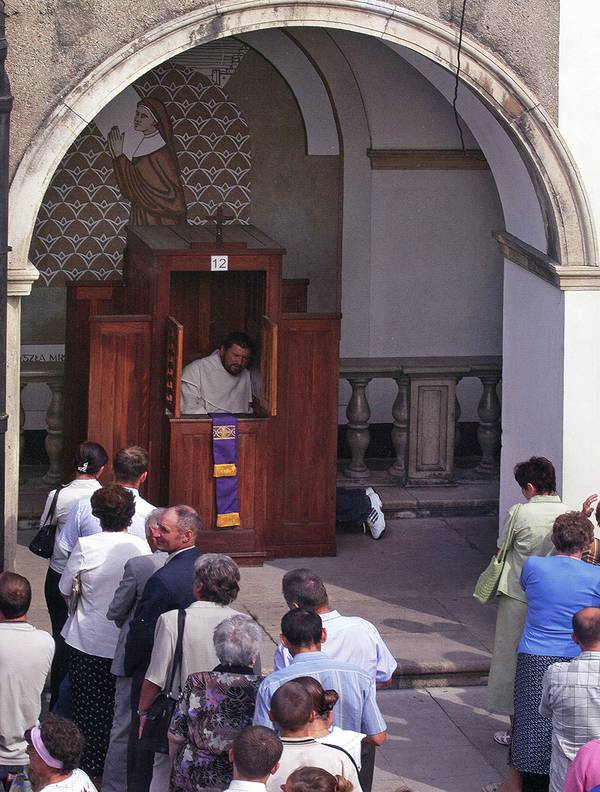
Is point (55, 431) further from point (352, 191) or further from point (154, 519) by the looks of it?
point (154, 519)

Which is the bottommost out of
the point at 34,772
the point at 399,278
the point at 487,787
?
the point at 487,787

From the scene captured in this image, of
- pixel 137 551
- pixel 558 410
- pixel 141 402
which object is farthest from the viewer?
pixel 141 402

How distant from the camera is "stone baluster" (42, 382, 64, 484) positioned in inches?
473

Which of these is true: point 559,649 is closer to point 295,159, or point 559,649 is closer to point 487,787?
point 487,787

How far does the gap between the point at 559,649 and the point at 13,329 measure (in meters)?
3.60

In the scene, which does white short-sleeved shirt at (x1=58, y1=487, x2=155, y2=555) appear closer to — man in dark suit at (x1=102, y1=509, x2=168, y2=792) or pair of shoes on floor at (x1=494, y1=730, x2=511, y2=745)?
man in dark suit at (x1=102, y1=509, x2=168, y2=792)

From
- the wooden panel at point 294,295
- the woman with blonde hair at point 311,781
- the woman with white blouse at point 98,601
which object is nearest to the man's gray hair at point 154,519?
the woman with white blouse at point 98,601

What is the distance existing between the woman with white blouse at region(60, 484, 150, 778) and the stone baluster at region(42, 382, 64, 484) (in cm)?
444

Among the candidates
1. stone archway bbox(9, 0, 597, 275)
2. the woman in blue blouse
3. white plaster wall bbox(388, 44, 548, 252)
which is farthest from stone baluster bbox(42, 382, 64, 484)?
the woman in blue blouse

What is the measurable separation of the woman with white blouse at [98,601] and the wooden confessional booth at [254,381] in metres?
3.07

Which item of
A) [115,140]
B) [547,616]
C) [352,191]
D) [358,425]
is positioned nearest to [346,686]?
[547,616]

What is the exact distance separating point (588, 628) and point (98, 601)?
7.81 feet

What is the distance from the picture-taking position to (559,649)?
7.58 meters

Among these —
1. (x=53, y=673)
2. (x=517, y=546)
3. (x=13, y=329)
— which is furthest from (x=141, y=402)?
(x=517, y=546)
